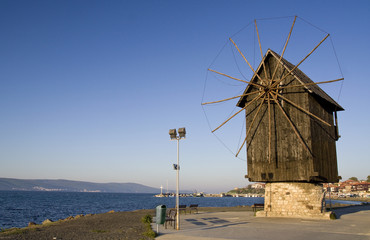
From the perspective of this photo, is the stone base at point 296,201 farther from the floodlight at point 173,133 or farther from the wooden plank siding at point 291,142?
the floodlight at point 173,133

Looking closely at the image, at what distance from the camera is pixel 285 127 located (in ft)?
87.4

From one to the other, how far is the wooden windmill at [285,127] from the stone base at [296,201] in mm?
781

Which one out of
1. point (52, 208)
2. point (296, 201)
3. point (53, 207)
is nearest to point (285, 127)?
point (296, 201)

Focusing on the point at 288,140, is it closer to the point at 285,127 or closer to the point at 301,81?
the point at 285,127

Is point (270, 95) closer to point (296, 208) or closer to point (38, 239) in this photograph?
point (296, 208)

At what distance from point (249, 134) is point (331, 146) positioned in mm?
7329

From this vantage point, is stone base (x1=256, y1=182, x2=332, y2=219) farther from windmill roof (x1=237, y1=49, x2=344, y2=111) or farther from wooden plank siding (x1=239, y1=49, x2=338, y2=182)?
windmill roof (x1=237, y1=49, x2=344, y2=111)

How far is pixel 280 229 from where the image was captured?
18.6 meters

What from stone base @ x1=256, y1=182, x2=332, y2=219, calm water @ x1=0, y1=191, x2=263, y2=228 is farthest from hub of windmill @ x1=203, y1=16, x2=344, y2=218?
calm water @ x1=0, y1=191, x2=263, y2=228

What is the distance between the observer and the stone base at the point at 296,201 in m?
25.4

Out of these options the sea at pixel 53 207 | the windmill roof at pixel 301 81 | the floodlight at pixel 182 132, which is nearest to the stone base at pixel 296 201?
the windmill roof at pixel 301 81

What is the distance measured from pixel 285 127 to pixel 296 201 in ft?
19.7

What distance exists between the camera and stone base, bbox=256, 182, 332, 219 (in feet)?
83.2

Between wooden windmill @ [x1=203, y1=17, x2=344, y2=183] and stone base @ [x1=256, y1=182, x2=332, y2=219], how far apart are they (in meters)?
0.78
